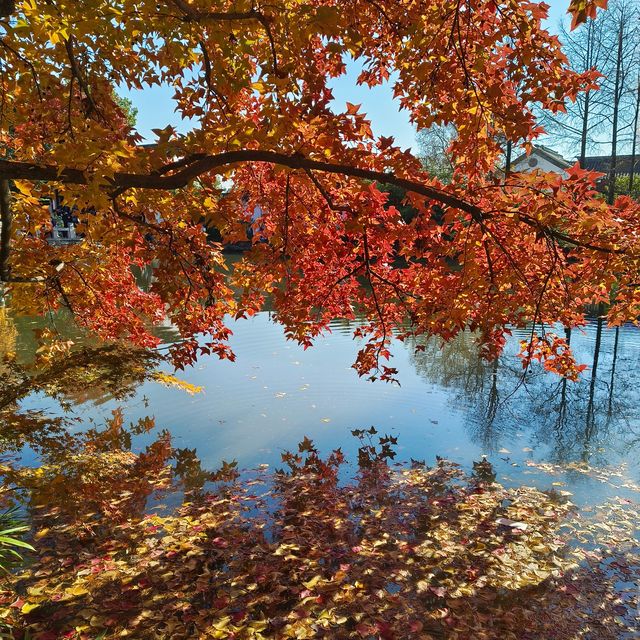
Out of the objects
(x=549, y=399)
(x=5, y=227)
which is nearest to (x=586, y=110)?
(x=549, y=399)

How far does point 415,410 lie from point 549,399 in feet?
7.26

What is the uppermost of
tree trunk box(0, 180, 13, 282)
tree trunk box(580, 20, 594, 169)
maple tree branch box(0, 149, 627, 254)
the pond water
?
tree trunk box(580, 20, 594, 169)

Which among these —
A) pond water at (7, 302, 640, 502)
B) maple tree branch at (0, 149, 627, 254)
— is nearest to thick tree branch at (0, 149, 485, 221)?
maple tree branch at (0, 149, 627, 254)

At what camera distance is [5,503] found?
432 cm

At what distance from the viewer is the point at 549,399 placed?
301 inches

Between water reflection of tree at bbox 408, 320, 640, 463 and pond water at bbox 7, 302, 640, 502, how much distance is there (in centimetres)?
2

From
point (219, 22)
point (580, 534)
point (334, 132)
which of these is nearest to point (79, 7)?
point (219, 22)

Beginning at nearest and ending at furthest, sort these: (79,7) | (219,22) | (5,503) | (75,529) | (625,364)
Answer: (79,7)
(219,22)
(75,529)
(5,503)
(625,364)

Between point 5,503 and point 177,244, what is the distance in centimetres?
270

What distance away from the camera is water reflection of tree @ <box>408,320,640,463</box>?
242 inches

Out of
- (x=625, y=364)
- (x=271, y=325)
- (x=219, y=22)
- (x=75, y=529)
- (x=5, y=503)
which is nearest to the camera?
(x=219, y=22)

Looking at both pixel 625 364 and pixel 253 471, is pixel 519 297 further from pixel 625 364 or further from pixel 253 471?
pixel 625 364

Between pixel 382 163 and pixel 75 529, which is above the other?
pixel 382 163

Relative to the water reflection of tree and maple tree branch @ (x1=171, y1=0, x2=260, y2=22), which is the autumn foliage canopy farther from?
the water reflection of tree
